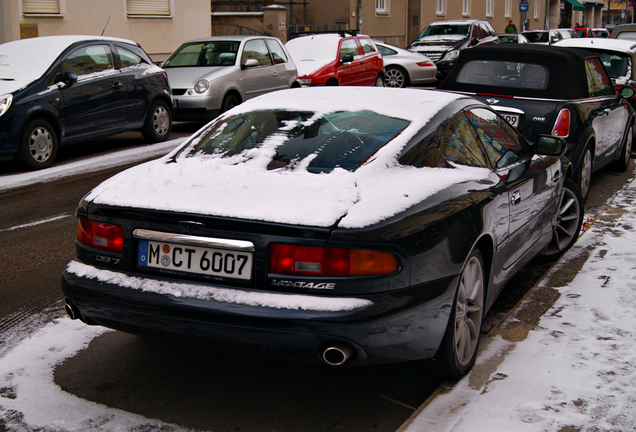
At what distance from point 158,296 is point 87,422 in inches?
24.6

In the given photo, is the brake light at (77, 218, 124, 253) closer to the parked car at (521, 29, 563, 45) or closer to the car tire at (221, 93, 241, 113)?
the car tire at (221, 93, 241, 113)

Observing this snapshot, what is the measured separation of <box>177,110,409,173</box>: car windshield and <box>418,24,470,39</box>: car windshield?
23828 millimetres

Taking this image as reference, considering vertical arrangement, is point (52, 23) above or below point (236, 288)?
above

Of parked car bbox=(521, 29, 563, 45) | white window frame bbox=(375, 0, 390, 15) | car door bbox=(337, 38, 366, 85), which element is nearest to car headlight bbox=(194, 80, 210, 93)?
car door bbox=(337, 38, 366, 85)

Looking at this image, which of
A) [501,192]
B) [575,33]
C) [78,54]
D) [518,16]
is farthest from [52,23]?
[518,16]

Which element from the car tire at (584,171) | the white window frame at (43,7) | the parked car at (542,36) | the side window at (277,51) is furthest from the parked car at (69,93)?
the parked car at (542,36)

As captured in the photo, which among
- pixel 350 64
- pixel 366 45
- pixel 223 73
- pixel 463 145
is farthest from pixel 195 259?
pixel 366 45

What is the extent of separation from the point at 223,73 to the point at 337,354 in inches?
440

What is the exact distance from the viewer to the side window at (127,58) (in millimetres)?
11492

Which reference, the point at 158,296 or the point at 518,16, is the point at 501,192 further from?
the point at 518,16

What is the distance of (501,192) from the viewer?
4.06 meters

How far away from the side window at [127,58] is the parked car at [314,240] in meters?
7.87

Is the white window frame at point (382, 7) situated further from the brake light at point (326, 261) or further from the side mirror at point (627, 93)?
the brake light at point (326, 261)

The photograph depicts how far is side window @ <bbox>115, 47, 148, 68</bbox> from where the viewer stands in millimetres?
11492
